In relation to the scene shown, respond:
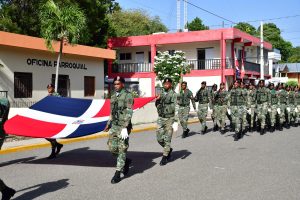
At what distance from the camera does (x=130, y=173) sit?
7898 millimetres

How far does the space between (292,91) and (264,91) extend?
10.2ft

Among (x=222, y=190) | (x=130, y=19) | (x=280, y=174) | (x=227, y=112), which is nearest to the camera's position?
(x=222, y=190)

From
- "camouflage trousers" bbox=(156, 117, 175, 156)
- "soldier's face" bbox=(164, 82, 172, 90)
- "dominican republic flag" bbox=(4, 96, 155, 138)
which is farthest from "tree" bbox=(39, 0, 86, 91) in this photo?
"camouflage trousers" bbox=(156, 117, 175, 156)

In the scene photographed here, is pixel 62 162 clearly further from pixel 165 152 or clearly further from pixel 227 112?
pixel 227 112

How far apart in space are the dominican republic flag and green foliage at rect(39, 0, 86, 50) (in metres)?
9.54

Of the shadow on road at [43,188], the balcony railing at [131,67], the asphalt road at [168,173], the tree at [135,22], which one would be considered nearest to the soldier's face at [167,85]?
the asphalt road at [168,173]

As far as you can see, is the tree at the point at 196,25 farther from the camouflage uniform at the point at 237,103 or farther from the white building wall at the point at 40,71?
the camouflage uniform at the point at 237,103

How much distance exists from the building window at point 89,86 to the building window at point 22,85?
4543mm

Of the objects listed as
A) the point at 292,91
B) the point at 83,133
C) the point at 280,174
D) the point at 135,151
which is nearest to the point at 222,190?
the point at 280,174

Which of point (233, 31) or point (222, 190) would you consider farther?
point (233, 31)

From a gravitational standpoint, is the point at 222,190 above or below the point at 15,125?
below

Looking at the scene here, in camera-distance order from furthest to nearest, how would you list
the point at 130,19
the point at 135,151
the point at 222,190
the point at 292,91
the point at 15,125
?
the point at 130,19, the point at 292,91, the point at 135,151, the point at 15,125, the point at 222,190

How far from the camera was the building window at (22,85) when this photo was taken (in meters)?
19.9

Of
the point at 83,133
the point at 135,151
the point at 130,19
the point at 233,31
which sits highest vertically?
A: the point at 130,19
